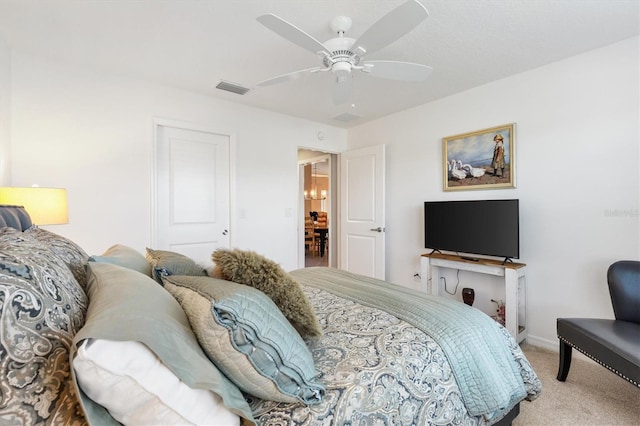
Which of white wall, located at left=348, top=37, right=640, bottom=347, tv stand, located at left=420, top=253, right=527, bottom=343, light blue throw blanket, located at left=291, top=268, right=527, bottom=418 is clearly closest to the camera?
light blue throw blanket, located at left=291, top=268, right=527, bottom=418

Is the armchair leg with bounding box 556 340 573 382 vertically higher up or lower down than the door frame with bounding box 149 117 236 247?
lower down

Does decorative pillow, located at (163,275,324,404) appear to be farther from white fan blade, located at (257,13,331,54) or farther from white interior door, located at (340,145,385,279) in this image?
white interior door, located at (340,145,385,279)

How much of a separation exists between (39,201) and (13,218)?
0.71 meters

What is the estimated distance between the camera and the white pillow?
1.96 feet

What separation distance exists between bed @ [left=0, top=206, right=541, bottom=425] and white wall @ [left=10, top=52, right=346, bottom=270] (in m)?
1.41

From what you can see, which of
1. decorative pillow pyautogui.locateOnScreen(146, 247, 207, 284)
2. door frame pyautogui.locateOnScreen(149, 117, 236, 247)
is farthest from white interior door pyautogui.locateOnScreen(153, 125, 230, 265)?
decorative pillow pyautogui.locateOnScreen(146, 247, 207, 284)

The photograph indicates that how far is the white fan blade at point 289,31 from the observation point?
4.98ft

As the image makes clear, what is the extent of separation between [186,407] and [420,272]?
3394mm

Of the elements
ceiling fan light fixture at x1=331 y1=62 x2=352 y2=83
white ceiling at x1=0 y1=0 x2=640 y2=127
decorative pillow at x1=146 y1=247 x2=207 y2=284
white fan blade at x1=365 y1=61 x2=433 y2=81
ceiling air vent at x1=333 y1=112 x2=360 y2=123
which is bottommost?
decorative pillow at x1=146 y1=247 x2=207 y2=284

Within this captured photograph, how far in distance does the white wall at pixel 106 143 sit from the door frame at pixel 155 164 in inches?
1.4

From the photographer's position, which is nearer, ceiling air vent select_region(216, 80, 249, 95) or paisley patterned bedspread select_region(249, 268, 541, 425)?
paisley patterned bedspread select_region(249, 268, 541, 425)

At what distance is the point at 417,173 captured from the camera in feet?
12.6

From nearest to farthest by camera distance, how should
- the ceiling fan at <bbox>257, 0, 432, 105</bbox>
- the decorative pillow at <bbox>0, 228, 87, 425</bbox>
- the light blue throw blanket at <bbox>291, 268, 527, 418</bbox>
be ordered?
the decorative pillow at <bbox>0, 228, 87, 425</bbox> < the light blue throw blanket at <bbox>291, 268, 527, 418</bbox> < the ceiling fan at <bbox>257, 0, 432, 105</bbox>

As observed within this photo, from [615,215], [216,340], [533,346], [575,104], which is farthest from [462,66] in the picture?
[216,340]
